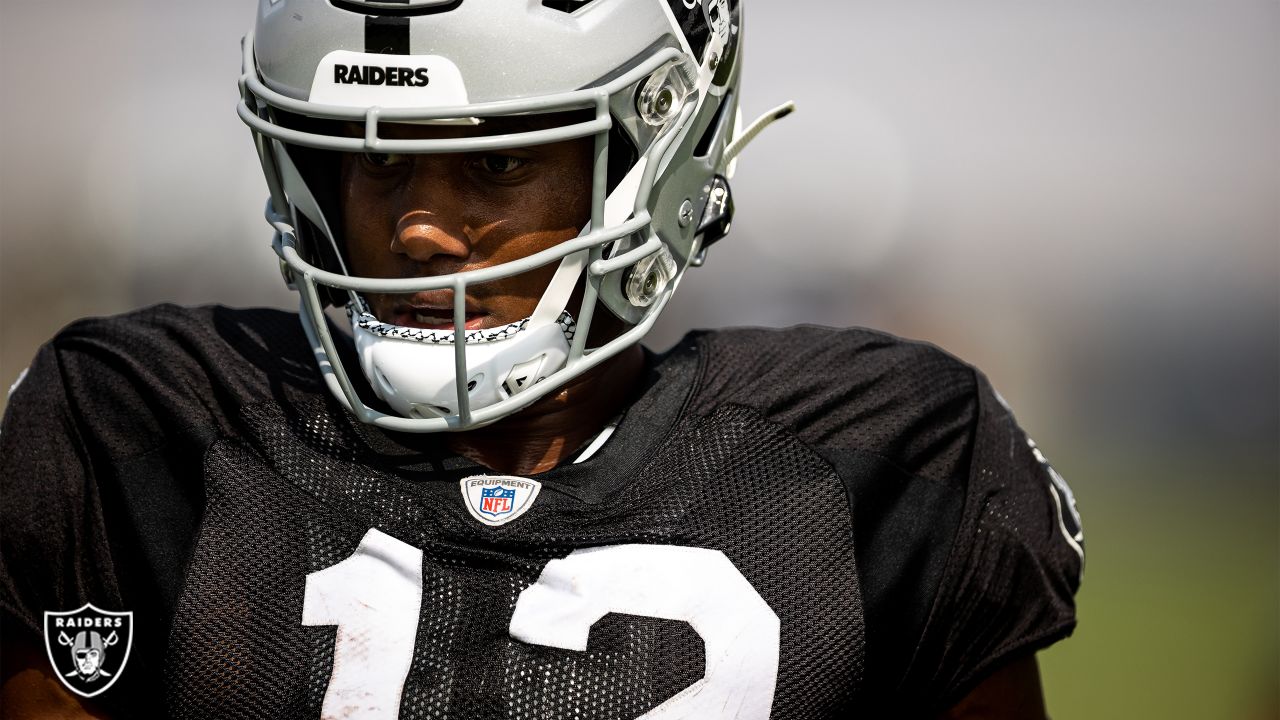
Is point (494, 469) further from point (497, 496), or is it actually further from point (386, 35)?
point (386, 35)

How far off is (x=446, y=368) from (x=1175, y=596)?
5.55 metres

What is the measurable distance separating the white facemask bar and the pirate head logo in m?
0.37

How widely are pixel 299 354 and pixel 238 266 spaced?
25.6 ft

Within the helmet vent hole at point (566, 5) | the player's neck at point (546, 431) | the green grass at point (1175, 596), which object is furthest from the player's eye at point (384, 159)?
the green grass at point (1175, 596)

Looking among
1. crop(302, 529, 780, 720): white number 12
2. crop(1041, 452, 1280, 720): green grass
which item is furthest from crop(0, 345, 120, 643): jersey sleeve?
crop(1041, 452, 1280, 720): green grass

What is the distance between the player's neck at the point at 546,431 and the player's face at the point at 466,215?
17 cm

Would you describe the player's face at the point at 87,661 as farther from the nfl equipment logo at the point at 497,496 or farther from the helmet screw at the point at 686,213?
the helmet screw at the point at 686,213

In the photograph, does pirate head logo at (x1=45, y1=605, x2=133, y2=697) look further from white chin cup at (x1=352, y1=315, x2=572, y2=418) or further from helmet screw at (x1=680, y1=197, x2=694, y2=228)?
helmet screw at (x1=680, y1=197, x2=694, y2=228)

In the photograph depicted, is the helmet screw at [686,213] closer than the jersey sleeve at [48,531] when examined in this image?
No

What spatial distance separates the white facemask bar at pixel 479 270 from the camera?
4.80ft

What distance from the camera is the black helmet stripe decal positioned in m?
1.50

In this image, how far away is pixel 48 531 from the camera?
1.52 metres

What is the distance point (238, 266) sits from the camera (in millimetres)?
9102

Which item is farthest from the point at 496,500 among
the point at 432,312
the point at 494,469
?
the point at 432,312
